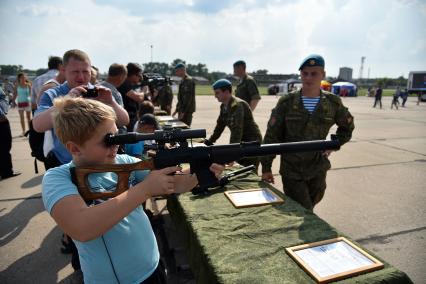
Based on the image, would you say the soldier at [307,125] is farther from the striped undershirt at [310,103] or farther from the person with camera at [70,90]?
the person with camera at [70,90]

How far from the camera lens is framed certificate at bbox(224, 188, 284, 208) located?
2219 millimetres

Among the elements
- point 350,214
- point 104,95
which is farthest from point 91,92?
point 350,214

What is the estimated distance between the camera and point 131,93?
5.02 m

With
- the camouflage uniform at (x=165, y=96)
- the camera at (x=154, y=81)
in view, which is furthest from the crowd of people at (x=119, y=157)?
the camouflage uniform at (x=165, y=96)

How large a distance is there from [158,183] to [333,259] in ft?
3.38

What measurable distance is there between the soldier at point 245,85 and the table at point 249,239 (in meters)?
4.84

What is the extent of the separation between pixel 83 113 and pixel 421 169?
284 inches

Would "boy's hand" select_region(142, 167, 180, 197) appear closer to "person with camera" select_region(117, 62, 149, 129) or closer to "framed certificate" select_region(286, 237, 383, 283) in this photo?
"framed certificate" select_region(286, 237, 383, 283)

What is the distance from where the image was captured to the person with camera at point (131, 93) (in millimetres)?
5074

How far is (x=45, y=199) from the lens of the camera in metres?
1.20

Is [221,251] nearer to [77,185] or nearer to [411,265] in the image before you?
[77,185]

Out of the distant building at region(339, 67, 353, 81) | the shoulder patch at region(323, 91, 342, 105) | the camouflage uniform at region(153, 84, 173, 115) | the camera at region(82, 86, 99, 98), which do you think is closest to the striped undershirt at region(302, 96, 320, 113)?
the shoulder patch at region(323, 91, 342, 105)

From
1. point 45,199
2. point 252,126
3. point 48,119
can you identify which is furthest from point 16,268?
point 252,126

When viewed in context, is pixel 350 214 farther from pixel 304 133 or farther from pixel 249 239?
pixel 249 239
